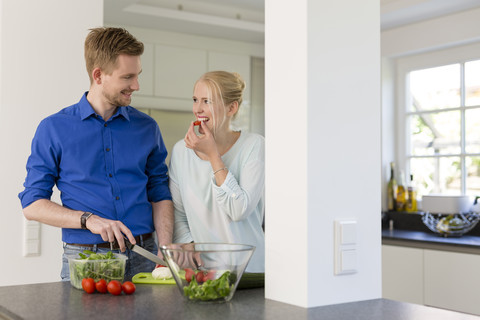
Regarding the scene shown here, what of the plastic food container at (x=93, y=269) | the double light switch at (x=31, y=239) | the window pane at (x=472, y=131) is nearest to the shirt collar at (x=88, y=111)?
the plastic food container at (x=93, y=269)

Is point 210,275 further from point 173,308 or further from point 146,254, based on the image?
point 146,254

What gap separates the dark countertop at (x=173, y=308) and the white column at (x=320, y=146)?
2.4 inches

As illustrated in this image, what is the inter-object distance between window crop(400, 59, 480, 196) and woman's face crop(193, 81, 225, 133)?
8.44ft

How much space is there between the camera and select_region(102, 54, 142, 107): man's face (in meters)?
2.11

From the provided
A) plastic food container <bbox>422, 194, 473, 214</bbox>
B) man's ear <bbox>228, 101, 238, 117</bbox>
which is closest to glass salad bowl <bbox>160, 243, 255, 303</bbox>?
man's ear <bbox>228, 101, 238, 117</bbox>

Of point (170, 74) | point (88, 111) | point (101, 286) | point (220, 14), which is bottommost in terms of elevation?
point (101, 286)

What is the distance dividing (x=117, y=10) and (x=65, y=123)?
238 centimetres

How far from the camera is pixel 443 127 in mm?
4281

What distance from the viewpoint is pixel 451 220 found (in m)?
3.67

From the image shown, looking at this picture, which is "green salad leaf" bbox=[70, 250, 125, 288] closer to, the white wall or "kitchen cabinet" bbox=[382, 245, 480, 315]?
the white wall

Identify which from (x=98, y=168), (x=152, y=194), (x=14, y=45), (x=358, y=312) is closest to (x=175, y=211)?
(x=152, y=194)

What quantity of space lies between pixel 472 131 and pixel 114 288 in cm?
318

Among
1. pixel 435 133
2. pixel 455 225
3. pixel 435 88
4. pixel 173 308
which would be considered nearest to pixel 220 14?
pixel 435 88

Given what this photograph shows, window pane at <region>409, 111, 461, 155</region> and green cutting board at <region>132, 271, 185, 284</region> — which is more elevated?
window pane at <region>409, 111, 461, 155</region>
